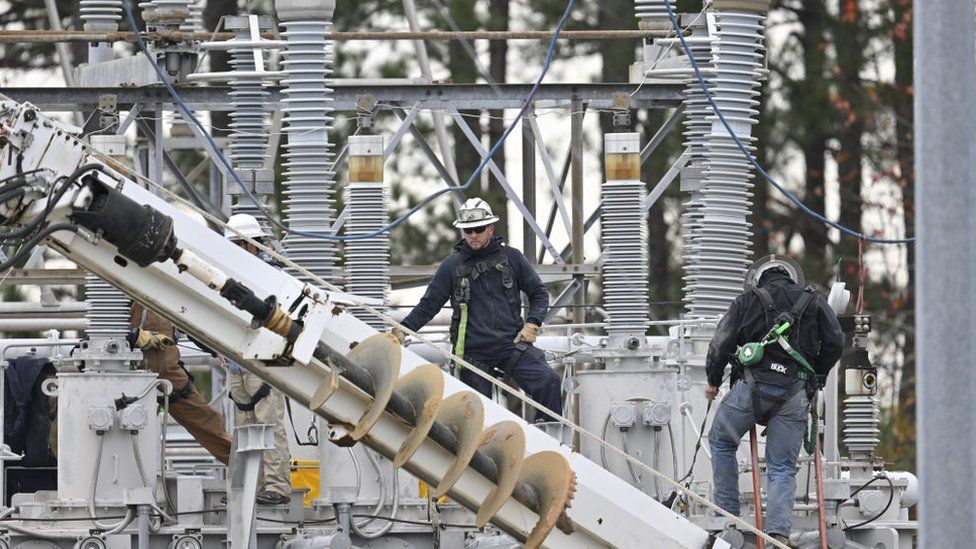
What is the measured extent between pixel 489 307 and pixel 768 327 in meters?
2.02

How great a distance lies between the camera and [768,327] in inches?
536

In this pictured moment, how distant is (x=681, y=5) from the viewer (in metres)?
30.6

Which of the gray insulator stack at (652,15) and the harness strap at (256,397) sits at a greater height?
the gray insulator stack at (652,15)

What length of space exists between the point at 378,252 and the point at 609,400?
206 cm

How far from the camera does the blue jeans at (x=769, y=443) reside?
13664mm

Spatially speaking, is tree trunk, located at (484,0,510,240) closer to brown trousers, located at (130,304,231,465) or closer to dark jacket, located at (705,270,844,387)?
brown trousers, located at (130,304,231,465)

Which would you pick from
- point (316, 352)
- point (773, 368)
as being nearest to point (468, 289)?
point (773, 368)

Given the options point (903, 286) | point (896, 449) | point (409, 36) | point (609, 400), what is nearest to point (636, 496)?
point (609, 400)

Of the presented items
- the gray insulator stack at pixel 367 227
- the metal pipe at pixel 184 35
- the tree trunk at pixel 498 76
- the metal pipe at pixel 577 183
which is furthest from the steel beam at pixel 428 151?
the tree trunk at pixel 498 76

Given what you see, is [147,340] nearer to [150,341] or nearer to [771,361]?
[150,341]

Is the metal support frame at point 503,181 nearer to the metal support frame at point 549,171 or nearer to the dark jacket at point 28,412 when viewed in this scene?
the metal support frame at point 549,171

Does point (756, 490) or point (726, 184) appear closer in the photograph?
point (756, 490)

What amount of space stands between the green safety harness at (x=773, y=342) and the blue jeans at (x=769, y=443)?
0.04m

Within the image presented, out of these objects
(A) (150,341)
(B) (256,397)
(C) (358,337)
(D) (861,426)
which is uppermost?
(C) (358,337)
